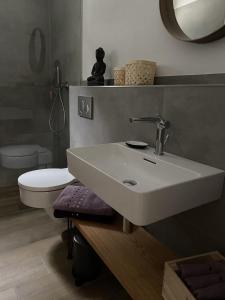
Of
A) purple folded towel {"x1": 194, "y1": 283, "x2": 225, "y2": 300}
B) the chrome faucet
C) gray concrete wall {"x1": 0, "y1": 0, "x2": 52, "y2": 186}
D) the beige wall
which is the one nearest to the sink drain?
the chrome faucet

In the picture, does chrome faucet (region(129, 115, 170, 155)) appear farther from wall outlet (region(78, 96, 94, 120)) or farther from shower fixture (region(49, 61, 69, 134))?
shower fixture (region(49, 61, 69, 134))

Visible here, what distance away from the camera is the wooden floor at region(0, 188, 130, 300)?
4.68 feet

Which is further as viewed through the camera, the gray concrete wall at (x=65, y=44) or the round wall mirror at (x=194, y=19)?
the gray concrete wall at (x=65, y=44)

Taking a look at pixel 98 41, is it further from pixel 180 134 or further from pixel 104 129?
pixel 180 134

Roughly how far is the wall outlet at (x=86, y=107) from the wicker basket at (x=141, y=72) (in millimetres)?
512

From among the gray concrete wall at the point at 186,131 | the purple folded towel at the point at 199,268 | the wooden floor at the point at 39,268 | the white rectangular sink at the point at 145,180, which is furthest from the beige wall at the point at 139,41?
the wooden floor at the point at 39,268

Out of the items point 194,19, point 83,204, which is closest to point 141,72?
point 194,19

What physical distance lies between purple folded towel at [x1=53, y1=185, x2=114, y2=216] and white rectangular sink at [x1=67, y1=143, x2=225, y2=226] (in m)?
0.29

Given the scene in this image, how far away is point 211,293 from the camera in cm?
74

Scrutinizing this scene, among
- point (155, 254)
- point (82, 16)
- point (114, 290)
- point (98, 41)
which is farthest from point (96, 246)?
point (82, 16)

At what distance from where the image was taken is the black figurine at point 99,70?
1.71m

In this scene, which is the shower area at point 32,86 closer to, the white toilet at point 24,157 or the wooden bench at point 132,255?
the white toilet at point 24,157

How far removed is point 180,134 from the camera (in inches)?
45.1

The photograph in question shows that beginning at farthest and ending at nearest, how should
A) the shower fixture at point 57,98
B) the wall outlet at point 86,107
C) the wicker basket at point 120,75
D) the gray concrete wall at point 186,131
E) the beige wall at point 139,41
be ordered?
1. the shower fixture at point 57,98
2. the wall outlet at point 86,107
3. the wicker basket at point 120,75
4. the beige wall at point 139,41
5. the gray concrete wall at point 186,131
